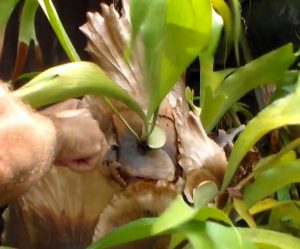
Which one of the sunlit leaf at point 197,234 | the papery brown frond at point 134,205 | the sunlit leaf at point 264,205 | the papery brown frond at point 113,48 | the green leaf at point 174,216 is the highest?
the papery brown frond at point 113,48

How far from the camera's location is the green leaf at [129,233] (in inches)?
25.5

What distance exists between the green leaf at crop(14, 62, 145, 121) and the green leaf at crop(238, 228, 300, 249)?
0.23m

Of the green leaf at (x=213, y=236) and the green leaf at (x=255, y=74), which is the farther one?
the green leaf at (x=255, y=74)

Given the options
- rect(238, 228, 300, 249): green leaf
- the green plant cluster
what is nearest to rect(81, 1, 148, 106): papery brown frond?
the green plant cluster

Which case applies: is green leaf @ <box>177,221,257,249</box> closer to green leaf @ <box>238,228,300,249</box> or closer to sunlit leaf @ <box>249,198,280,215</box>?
green leaf @ <box>238,228,300,249</box>

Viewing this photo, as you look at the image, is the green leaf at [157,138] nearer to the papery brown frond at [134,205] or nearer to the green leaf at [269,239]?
the papery brown frond at [134,205]

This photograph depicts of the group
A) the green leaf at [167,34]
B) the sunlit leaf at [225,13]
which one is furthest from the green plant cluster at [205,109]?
the sunlit leaf at [225,13]

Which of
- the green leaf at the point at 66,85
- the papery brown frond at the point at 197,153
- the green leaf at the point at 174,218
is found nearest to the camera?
the green leaf at the point at 174,218

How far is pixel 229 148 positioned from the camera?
89 cm

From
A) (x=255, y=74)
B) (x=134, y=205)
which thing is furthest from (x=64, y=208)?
(x=255, y=74)

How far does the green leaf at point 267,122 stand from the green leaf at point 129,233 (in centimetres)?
16

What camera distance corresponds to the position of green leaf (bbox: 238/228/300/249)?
0.67 meters

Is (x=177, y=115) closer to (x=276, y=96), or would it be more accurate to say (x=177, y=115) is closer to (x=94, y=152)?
(x=94, y=152)

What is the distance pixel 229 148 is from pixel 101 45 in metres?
0.23
